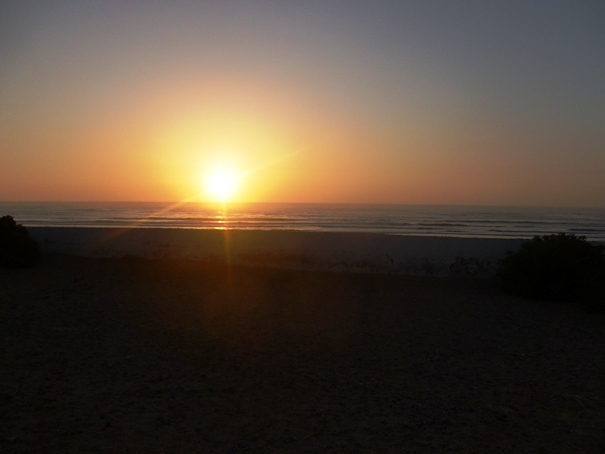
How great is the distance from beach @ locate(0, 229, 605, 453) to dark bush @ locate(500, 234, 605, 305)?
47 cm

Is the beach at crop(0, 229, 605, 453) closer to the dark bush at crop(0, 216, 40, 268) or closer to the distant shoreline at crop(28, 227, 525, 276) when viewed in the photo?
the dark bush at crop(0, 216, 40, 268)

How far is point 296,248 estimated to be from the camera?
12.2 metres

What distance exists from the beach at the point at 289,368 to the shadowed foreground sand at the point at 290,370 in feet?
0.07

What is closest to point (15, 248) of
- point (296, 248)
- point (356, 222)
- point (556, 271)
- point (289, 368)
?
A: point (296, 248)

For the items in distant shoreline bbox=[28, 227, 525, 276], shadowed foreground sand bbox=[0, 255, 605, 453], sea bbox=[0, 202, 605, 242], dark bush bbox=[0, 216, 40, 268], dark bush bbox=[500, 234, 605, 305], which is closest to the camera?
shadowed foreground sand bbox=[0, 255, 605, 453]

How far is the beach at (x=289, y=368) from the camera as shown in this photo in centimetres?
391

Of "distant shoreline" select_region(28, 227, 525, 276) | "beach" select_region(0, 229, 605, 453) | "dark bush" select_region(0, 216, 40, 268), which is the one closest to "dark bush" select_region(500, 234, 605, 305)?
"beach" select_region(0, 229, 605, 453)

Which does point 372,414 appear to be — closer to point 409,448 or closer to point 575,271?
point 409,448

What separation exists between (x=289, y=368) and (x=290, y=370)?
64mm

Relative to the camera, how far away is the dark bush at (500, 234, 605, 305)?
965 cm

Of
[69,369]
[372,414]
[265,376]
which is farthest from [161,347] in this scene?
[372,414]

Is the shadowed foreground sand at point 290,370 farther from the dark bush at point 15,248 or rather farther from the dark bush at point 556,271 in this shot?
the dark bush at point 15,248

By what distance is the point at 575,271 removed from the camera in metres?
9.84

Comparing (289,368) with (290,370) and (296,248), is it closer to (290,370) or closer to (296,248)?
(290,370)
